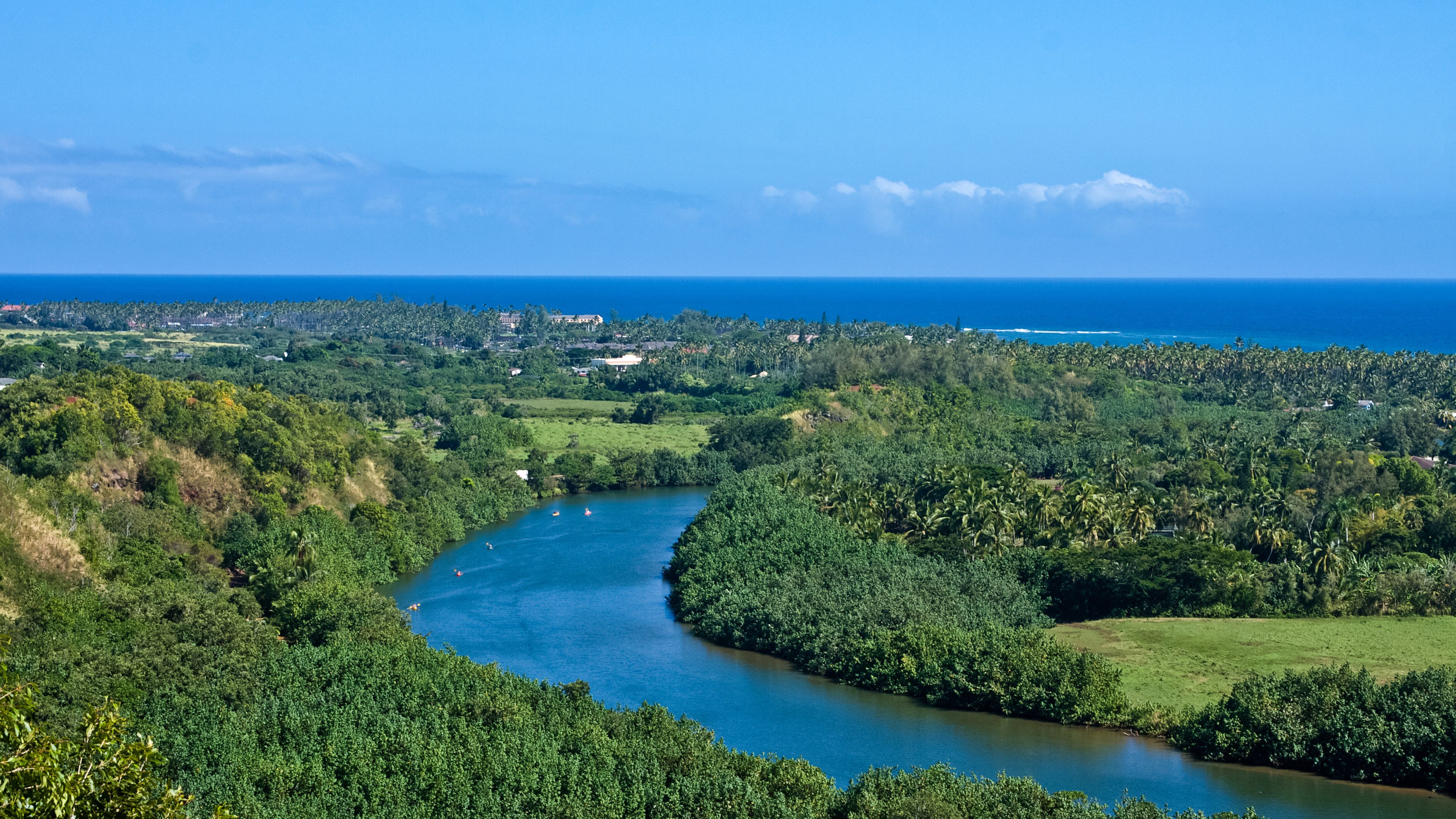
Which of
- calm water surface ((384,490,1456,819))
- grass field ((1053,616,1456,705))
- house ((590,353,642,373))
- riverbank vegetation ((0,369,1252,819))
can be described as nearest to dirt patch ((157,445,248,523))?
riverbank vegetation ((0,369,1252,819))

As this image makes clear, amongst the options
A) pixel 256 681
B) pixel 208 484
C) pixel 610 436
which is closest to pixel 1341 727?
pixel 256 681

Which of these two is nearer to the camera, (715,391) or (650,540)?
(650,540)

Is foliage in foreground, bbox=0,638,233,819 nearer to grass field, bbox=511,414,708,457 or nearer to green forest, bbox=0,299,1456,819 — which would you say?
green forest, bbox=0,299,1456,819

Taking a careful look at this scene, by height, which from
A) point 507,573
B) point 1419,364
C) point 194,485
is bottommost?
point 507,573

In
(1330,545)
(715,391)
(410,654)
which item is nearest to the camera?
(410,654)

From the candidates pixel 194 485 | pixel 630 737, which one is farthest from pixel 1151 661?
pixel 194 485

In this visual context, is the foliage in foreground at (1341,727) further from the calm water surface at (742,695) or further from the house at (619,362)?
the house at (619,362)

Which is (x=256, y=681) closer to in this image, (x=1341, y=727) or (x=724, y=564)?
(x=724, y=564)

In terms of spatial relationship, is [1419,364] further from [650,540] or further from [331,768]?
[331,768]
